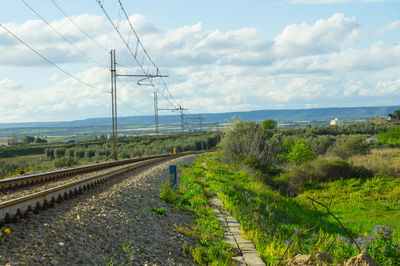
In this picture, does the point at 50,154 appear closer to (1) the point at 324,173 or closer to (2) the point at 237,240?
(1) the point at 324,173

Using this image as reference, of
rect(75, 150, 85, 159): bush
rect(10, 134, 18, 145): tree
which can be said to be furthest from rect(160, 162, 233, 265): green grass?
rect(10, 134, 18, 145): tree

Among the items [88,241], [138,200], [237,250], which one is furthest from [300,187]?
[88,241]

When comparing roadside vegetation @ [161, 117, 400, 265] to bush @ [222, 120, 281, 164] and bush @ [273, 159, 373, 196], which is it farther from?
bush @ [222, 120, 281, 164]

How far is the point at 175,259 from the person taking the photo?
7102 millimetres

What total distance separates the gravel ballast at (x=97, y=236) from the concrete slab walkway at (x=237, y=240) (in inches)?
36.3

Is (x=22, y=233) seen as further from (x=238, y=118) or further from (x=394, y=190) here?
(x=238, y=118)

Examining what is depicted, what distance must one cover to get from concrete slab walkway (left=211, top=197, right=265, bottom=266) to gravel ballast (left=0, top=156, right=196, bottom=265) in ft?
3.03

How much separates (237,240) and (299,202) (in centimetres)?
1189

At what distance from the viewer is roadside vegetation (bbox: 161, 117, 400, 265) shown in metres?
7.42

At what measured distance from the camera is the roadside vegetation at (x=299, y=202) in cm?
742

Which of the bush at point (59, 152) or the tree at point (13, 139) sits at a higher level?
the tree at point (13, 139)

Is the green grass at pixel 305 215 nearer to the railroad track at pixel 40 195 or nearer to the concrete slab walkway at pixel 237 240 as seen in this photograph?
the concrete slab walkway at pixel 237 240

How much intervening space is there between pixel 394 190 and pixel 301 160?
1160 centimetres

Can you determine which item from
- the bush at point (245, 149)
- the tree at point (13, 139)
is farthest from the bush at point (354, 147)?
the tree at point (13, 139)
